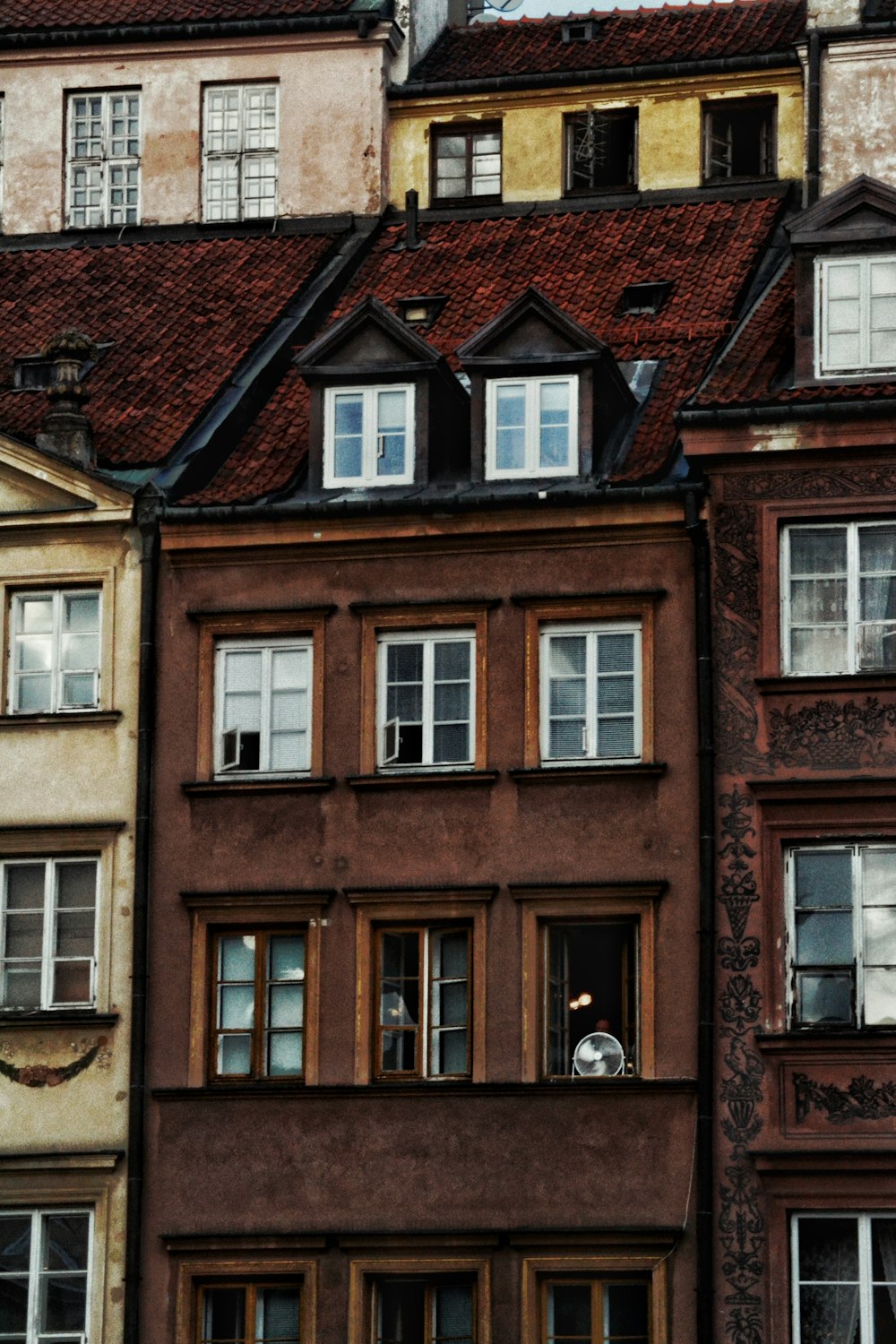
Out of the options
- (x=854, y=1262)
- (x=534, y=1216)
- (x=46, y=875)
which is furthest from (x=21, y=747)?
(x=854, y=1262)

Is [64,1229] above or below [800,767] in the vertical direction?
below

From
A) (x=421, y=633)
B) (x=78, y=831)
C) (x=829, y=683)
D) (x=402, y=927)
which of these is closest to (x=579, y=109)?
(x=421, y=633)

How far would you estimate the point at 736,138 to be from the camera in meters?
45.3

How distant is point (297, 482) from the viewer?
40.2m

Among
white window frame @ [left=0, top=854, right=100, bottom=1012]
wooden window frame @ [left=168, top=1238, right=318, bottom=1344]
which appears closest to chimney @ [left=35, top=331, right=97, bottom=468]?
white window frame @ [left=0, top=854, right=100, bottom=1012]

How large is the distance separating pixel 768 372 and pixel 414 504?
4220 millimetres

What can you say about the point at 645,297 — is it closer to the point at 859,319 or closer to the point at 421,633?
the point at 859,319

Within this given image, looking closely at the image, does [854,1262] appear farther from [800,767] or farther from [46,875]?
[46,875]

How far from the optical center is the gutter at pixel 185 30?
46.3 m

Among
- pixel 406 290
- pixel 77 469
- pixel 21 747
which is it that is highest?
pixel 406 290

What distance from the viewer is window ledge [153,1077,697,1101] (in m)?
36.6

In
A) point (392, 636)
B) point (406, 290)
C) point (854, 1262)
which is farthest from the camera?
point (406, 290)

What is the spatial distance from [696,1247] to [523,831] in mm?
4882

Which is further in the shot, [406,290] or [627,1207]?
[406,290]
